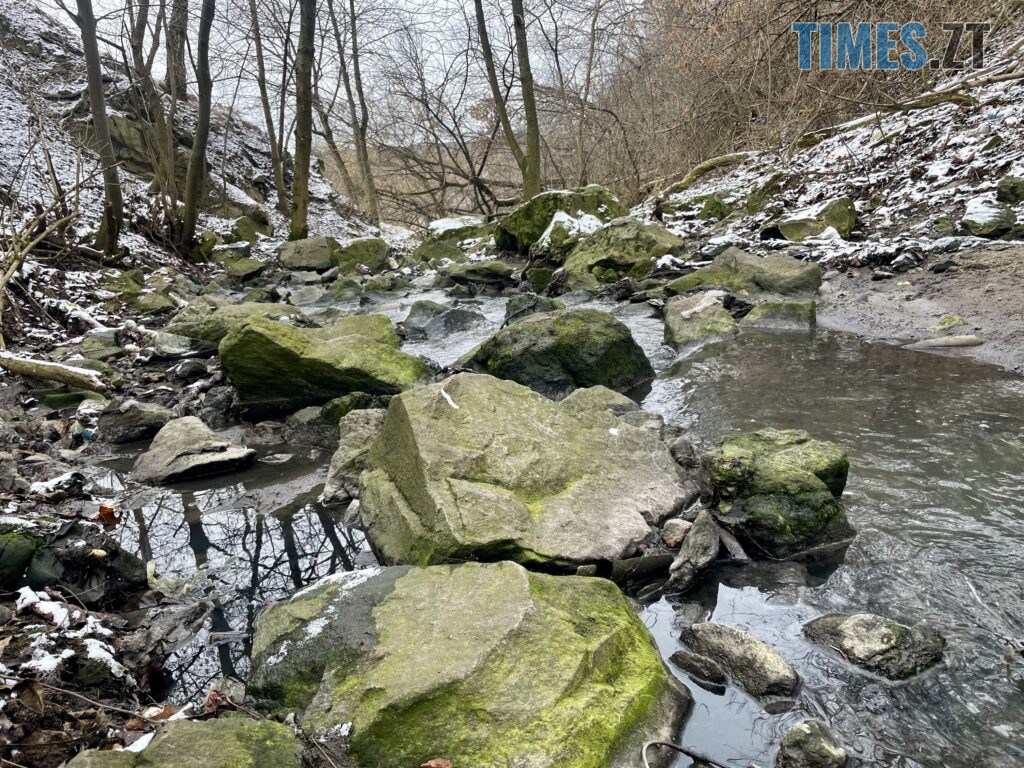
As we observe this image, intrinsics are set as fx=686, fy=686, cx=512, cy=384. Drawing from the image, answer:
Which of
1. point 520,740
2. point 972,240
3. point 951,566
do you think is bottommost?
point 951,566

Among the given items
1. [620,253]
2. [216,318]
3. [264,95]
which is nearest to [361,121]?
[264,95]

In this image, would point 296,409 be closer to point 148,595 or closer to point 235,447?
point 235,447

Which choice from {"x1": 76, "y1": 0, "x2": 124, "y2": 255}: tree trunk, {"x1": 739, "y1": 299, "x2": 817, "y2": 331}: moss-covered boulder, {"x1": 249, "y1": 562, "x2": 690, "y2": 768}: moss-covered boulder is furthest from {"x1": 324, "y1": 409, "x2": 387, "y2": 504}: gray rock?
Result: {"x1": 76, "y1": 0, "x2": 124, "y2": 255}: tree trunk

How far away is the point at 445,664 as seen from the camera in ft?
6.32

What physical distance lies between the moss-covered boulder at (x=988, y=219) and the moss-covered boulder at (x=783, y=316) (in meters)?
2.00

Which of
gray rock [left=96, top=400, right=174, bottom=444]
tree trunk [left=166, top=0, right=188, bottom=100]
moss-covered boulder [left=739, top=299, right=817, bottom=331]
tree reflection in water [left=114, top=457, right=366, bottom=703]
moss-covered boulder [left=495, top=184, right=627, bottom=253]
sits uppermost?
tree trunk [left=166, top=0, right=188, bottom=100]

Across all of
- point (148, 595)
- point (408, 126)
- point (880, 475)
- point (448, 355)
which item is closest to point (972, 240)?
point (880, 475)

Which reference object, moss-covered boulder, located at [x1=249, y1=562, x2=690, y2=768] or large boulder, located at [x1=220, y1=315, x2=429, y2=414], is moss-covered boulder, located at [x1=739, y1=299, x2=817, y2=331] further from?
moss-covered boulder, located at [x1=249, y1=562, x2=690, y2=768]

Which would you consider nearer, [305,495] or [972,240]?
[305,495]

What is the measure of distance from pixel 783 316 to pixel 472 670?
5643 mm

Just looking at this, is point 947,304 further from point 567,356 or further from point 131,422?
point 131,422

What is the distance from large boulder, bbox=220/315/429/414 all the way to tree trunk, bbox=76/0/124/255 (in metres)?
6.85

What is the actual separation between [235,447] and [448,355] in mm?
2734

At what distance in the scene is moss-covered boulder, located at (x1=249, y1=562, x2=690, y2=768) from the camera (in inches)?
71.2
